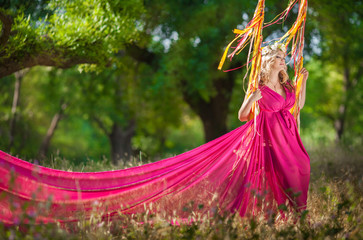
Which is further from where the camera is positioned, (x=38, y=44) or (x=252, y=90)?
(x=38, y=44)

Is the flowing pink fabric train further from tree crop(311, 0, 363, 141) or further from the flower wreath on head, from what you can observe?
tree crop(311, 0, 363, 141)

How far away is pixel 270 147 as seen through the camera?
13.5 feet

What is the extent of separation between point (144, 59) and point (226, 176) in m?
7.45

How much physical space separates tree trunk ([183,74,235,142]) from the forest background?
0.03 meters

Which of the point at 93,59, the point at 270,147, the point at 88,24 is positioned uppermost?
the point at 88,24

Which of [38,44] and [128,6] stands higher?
[128,6]

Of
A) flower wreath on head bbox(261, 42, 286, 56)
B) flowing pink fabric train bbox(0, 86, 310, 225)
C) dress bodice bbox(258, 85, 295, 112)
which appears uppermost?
flower wreath on head bbox(261, 42, 286, 56)

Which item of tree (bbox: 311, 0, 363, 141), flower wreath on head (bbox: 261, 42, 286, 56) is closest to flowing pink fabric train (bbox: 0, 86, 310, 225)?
flower wreath on head (bbox: 261, 42, 286, 56)

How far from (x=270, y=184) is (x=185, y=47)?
6.49 meters

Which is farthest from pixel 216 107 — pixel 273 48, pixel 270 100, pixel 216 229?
pixel 216 229

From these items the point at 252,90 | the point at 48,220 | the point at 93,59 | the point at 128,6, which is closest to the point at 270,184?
the point at 252,90

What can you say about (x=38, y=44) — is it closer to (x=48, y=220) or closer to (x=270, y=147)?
(x=48, y=220)

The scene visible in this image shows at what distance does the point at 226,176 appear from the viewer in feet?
13.4

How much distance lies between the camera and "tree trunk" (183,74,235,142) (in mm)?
11586
